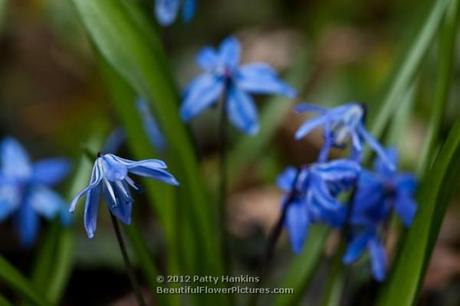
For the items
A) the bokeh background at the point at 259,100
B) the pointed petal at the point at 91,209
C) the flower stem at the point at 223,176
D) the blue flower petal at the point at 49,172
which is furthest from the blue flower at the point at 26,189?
the pointed petal at the point at 91,209

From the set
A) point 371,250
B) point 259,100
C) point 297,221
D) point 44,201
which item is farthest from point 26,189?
point 259,100

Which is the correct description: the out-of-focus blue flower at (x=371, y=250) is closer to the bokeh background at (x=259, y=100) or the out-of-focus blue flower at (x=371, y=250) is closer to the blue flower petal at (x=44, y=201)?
the bokeh background at (x=259, y=100)

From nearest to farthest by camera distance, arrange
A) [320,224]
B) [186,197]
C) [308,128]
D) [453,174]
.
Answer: [453,174] < [308,128] < [186,197] < [320,224]

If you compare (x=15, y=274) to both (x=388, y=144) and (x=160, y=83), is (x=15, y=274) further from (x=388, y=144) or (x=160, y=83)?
(x=388, y=144)

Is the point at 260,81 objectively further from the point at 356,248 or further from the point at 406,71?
the point at 356,248

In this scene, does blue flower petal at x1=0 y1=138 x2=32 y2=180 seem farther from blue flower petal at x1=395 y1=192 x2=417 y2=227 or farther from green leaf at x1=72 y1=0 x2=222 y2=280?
blue flower petal at x1=395 y1=192 x2=417 y2=227

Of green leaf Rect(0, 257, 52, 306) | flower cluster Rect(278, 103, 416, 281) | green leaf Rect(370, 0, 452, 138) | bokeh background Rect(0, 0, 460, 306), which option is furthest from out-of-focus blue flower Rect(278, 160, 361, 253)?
green leaf Rect(0, 257, 52, 306)

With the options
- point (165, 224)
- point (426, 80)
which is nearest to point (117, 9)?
point (165, 224)

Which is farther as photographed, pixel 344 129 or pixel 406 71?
pixel 406 71
